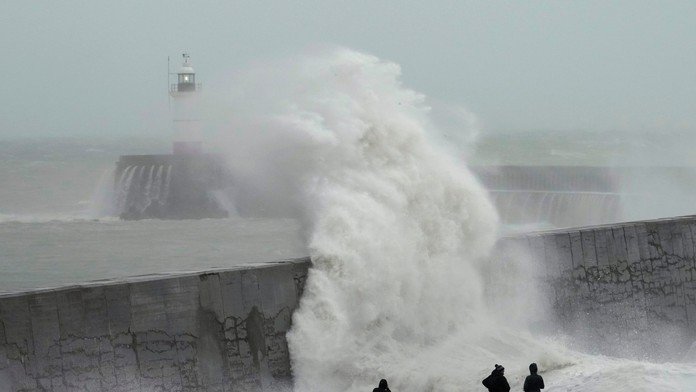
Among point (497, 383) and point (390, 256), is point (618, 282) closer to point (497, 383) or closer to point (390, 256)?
point (390, 256)

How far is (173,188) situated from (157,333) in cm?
2566

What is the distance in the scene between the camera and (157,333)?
25.3ft

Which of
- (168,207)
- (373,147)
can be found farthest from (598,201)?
(373,147)

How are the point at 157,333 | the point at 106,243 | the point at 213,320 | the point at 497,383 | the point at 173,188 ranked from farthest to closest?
the point at 173,188
the point at 106,243
the point at 213,320
the point at 157,333
the point at 497,383

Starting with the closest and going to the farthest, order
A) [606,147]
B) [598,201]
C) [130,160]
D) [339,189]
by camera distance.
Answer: [339,189] → [598,201] → [130,160] → [606,147]

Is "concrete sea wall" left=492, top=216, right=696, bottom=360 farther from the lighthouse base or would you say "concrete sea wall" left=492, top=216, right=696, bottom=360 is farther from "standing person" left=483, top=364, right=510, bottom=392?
the lighthouse base

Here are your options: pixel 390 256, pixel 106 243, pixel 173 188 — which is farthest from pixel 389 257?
pixel 173 188

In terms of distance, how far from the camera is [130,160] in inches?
1378

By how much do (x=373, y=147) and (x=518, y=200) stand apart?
2063 centimetres

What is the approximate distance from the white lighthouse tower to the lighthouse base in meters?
1.66

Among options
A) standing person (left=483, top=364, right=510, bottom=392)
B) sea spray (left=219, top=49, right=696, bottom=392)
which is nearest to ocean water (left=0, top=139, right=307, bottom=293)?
sea spray (left=219, top=49, right=696, bottom=392)

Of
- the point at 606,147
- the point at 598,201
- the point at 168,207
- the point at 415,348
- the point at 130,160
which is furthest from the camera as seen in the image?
the point at 606,147

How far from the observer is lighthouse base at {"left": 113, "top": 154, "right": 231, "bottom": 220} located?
32250 mm

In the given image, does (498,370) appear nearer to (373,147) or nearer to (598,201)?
(373,147)
